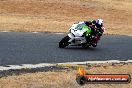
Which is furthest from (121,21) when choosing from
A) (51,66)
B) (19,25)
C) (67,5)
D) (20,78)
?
(20,78)

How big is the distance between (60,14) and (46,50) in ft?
58.2

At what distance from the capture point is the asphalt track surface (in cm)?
1611

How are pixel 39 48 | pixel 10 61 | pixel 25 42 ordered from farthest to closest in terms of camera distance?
pixel 25 42 < pixel 39 48 < pixel 10 61

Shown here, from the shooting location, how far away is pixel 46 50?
18.0 meters

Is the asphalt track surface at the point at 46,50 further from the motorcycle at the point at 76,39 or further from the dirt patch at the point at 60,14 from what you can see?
the dirt patch at the point at 60,14

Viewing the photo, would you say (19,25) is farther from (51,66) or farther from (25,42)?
(51,66)

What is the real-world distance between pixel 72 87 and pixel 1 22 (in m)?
16.6

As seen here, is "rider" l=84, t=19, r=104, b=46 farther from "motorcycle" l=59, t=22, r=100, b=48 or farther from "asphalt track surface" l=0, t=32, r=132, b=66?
"asphalt track surface" l=0, t=32, r=132, b=66

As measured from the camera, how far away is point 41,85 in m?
12.2

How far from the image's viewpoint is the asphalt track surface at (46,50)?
16.1 m

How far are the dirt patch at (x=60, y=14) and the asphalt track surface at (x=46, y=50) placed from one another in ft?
15.0

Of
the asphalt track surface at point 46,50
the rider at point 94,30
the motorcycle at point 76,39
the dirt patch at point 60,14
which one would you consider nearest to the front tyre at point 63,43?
the motorcycle at point 76,39

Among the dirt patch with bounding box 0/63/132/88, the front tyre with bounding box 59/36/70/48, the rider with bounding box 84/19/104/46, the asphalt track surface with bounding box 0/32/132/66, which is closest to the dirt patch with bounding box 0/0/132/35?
the asphalt track surface with bounding box 0/32/132/66

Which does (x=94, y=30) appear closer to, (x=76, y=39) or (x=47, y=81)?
(x=76, y=39)
